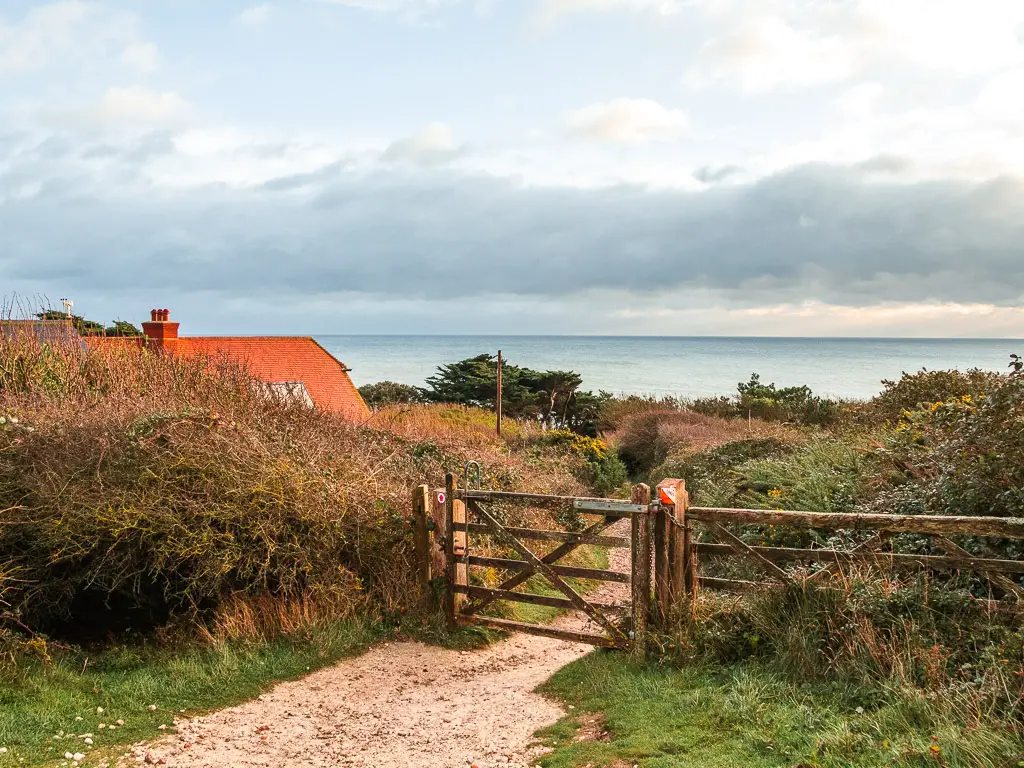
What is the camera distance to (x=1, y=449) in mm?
8742

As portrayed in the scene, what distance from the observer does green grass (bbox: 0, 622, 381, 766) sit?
6.26 m

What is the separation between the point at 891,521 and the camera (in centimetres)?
657

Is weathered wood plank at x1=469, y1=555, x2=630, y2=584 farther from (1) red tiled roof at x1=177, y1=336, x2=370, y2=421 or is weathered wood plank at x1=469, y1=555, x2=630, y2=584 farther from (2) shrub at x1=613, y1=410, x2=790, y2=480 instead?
(1) red tiled roof at x1=177, y1=336, x2=370, y2=421

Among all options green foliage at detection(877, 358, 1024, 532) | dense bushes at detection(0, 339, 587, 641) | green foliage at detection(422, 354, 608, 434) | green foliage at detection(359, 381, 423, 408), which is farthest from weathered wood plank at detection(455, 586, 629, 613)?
green foliage at detection(359, 381, 423, 408)

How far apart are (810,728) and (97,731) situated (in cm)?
556

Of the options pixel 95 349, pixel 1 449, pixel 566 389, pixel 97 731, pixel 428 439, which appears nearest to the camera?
pixel 97 731

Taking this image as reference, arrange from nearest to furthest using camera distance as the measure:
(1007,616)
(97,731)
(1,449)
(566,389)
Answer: (1007,616) < (97,731) < (1,449) < (566,389)

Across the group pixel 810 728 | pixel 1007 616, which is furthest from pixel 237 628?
pixel 1007 616

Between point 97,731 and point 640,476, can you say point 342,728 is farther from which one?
point 640,476

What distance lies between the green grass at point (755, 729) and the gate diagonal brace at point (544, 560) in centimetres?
149

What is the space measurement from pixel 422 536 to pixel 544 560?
1.62 metres

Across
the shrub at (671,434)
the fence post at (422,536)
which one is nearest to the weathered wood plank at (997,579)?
the fence post at (422,536)

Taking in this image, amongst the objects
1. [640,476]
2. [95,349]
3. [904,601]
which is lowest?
[640,476]

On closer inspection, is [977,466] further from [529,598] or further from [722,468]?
[722,468]
